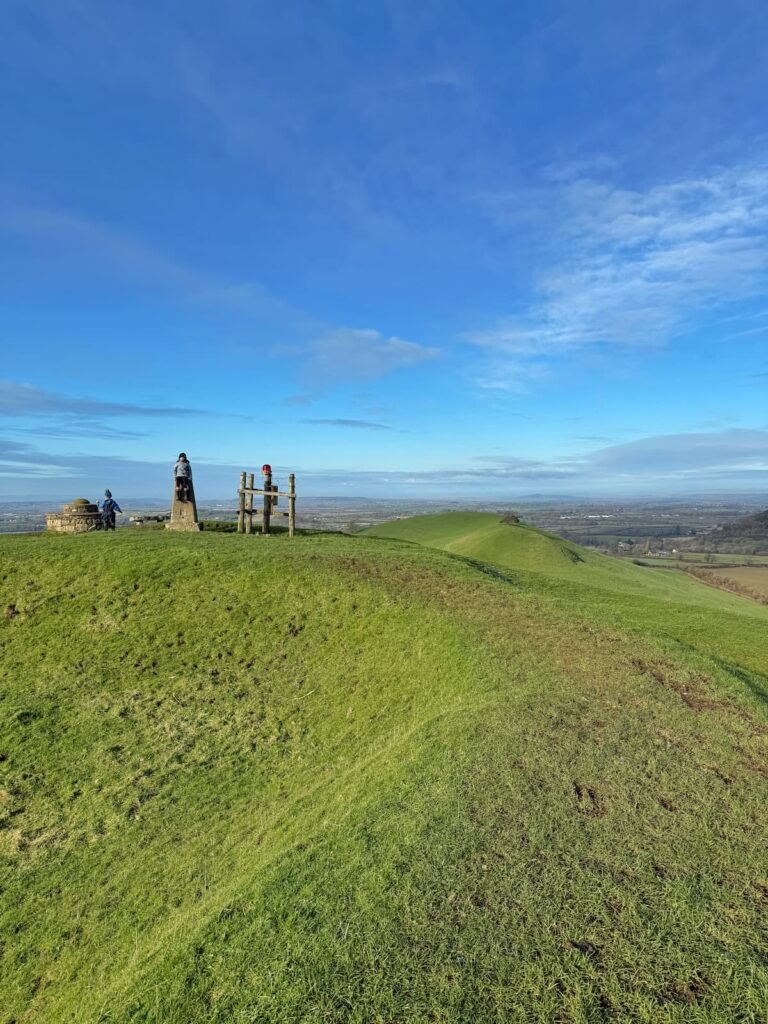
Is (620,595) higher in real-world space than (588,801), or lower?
higher

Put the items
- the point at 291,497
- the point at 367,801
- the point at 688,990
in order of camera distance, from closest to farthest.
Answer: the point at 688,990 < the point at 367,801 < the point at 291,497

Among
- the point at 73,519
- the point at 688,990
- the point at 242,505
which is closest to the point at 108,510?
the point at 73,519

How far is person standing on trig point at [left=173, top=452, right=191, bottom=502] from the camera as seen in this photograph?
90.4 feet

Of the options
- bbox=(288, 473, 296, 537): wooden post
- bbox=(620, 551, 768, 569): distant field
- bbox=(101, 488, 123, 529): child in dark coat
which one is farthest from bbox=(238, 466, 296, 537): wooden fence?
bbox=(620, 551, 768, 569): distant field

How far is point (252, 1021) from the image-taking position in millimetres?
4859

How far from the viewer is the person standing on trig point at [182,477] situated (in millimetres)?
27544

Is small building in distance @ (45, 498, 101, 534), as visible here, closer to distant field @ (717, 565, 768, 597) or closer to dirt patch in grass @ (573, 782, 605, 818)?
dirt patch in grass @ (573, 782, 605, 818)

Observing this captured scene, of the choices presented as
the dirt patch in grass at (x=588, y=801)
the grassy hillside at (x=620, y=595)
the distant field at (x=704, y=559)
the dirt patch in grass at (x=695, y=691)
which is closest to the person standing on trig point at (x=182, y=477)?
the grassy hillside at (x=620, y=595)

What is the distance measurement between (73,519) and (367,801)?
24.8m

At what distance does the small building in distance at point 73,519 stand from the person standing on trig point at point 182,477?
424cm

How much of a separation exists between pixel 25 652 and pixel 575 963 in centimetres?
1634

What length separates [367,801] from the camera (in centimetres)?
843

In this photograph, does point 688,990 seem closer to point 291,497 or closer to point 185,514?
point 291,497

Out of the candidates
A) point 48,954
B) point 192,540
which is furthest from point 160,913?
point 192,540
